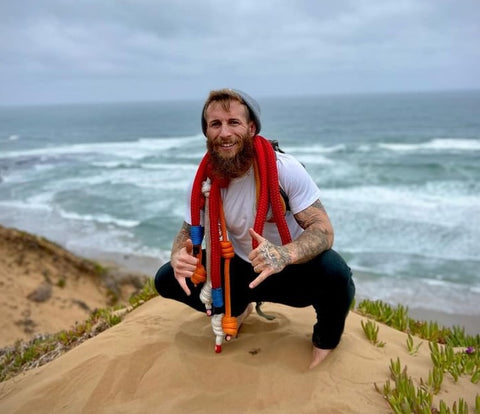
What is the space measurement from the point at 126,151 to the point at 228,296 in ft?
130

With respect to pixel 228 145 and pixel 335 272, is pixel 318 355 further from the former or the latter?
pixel 228 145

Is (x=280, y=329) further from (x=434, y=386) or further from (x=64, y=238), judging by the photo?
(x=64, y=238)

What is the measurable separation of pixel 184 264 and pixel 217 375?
31.3 inches

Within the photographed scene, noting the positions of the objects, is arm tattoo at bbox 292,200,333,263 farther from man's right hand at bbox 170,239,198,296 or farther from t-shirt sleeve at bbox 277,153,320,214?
man's right hand at bbox 170,239,198,296

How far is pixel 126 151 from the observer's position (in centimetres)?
4075

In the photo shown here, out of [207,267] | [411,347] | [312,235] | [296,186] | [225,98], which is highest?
[225,98]

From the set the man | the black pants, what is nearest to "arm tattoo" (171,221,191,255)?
the man

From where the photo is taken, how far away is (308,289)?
2.98 metres

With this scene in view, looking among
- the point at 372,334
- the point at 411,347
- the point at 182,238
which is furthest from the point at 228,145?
→ the point at 411,347

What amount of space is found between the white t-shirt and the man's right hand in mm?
299

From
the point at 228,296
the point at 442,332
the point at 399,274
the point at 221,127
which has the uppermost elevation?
the point at 221,127

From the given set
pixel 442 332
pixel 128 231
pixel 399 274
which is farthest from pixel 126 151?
pixel 442 332

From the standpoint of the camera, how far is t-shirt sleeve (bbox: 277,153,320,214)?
2992mm

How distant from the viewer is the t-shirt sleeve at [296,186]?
2.99 metres
